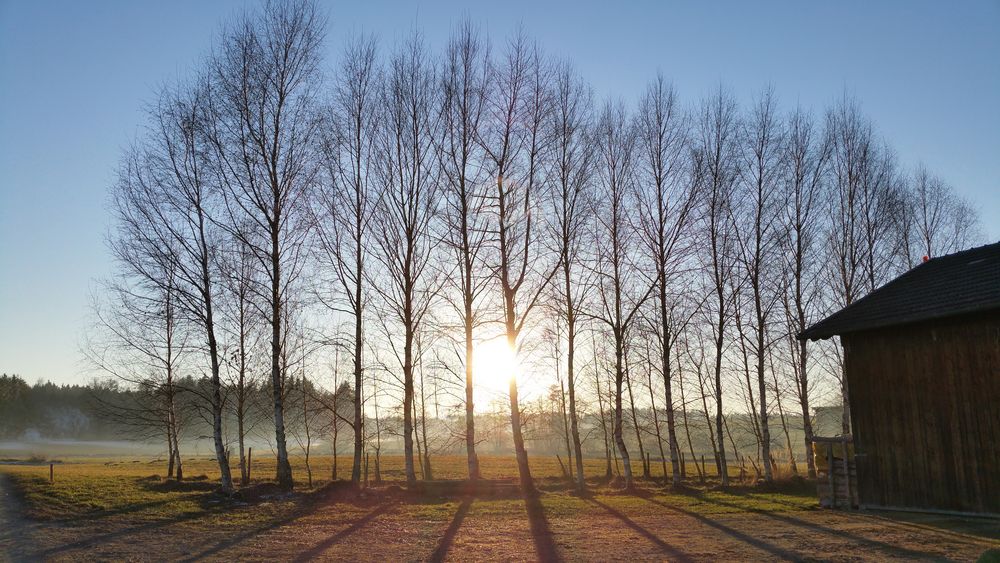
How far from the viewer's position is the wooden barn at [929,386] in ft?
44.7

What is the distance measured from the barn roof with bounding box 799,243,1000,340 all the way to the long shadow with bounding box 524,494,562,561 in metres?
8.39

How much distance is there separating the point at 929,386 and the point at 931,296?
7.36ft

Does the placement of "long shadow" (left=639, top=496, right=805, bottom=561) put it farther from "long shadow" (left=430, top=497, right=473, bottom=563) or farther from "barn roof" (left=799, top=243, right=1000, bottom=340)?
"long shadow" (left=430, top=497, right=473, bottom=563)

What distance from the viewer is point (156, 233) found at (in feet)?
63.1

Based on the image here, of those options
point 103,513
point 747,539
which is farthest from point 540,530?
point 103,513

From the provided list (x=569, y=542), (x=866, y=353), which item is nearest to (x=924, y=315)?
(x=866, y=353)

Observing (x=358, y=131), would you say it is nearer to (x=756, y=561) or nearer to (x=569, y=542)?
(x=569, y=542)

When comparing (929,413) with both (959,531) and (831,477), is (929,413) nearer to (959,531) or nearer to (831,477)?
(959,531)

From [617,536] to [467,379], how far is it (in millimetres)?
9135

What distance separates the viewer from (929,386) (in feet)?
47.6

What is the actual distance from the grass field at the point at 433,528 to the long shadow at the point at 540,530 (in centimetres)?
3

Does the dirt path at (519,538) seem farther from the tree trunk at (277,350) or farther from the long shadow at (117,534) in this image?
the tree trunk at (277,350)

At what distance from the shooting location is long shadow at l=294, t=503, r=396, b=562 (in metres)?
10.6

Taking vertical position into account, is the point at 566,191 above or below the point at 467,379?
above
